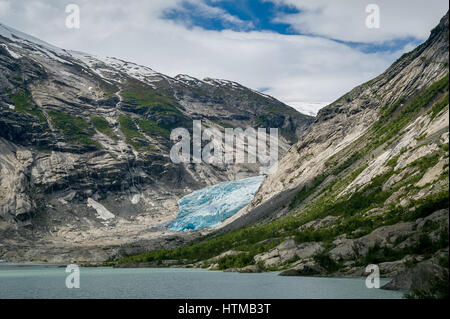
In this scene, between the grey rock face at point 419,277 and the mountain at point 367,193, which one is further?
the mountain at point 367,193

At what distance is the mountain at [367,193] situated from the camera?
51.5 metres

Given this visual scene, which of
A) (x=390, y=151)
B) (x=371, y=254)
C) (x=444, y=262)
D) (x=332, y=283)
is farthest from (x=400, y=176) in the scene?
(x=444, y=262)

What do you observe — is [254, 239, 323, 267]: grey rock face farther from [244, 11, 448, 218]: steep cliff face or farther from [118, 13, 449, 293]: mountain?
[244, 11, 448, 218]: steep cliff face

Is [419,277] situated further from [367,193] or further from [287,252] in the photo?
[367,193]

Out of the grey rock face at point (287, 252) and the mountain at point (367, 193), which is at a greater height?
the mountain at point (367, 193)

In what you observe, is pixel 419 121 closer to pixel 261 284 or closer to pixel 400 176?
pixel 400 176

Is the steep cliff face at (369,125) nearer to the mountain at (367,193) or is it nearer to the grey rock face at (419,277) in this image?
the mountain at (367,193)

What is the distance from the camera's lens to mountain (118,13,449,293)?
5153 cm

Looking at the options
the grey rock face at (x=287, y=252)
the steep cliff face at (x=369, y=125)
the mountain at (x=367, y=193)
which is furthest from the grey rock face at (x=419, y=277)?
the steep cliff face at (x=369, y=125)

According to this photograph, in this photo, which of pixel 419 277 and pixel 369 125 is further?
pixel 369 125

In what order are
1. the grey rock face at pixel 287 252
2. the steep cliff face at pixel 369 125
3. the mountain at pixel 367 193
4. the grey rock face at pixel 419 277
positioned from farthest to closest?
the steep cliff face at pixel 369 125
the grey rock face at pixel 287 252
the mountain at pixel 367 193
the grey rock face at pixel 419 277

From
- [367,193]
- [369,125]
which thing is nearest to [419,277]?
[367,193]

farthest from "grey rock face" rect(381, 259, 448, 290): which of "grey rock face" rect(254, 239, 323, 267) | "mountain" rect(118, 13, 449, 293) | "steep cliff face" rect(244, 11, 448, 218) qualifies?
"steep cliff face" rect(244, 11, 448, 218)

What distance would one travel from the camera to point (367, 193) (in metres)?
80.3
